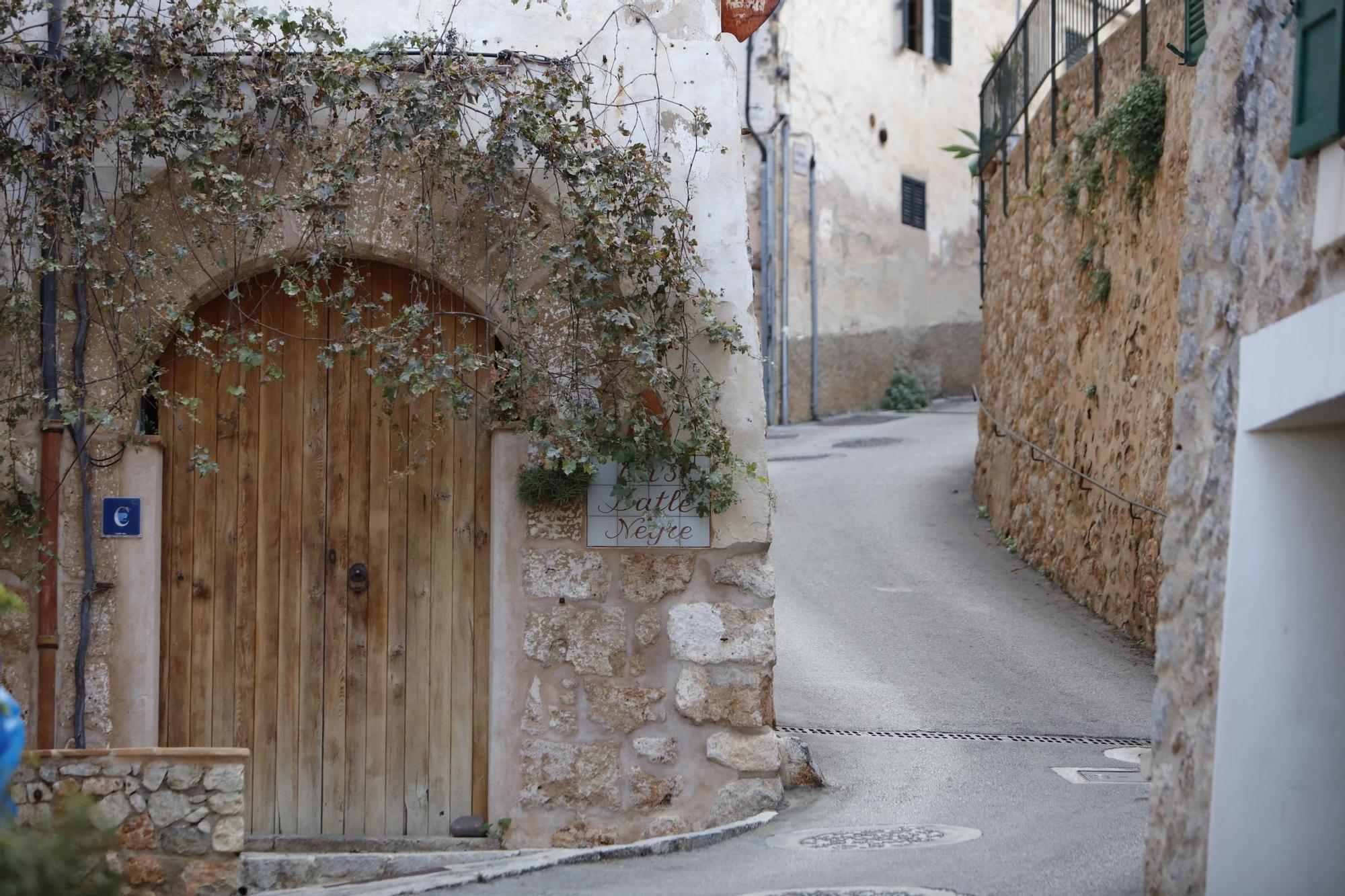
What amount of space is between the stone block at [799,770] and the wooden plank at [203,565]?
91.0 inches

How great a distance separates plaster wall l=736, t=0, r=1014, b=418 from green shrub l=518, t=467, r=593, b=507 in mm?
10885

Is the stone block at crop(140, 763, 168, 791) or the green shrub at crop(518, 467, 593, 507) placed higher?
the green shrub at crop(518, 467, 593, 507)

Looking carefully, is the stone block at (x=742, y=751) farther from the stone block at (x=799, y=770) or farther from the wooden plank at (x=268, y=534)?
the wooden plank at (x=268, y=534)

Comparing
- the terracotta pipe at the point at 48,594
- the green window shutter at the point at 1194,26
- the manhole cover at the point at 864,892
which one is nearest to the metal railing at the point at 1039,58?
the green window shutter at the point at 1194,26

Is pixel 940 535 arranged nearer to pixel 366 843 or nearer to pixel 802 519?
pixel 802 519

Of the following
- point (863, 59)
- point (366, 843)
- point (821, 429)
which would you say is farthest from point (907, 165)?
point (366, 843)

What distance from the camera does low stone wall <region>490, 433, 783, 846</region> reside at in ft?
18.4

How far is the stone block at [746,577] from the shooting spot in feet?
18.5

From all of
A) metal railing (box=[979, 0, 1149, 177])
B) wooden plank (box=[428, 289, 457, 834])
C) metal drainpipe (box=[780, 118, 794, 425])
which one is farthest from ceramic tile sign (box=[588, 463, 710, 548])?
metal drainpipe (box=[780, 118, 794, 425])

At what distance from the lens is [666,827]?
5.58m

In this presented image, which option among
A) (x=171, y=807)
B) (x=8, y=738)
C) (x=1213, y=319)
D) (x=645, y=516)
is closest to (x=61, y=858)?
(x=8, y=738)

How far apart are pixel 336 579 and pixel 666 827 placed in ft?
5.32

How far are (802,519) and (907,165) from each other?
8.36 metres

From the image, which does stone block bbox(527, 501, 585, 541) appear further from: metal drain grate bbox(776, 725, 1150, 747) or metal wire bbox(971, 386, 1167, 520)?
metal wire bbox(971, 386, 1167, 520)
